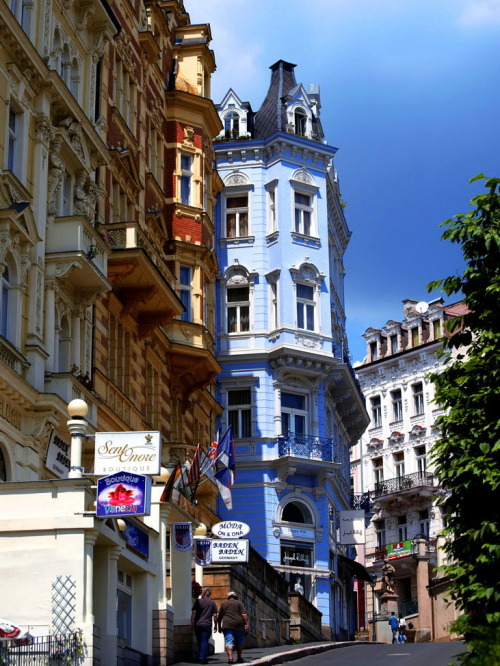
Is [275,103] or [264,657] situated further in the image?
[275,103]

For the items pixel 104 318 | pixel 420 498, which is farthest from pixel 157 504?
pixel 420 498

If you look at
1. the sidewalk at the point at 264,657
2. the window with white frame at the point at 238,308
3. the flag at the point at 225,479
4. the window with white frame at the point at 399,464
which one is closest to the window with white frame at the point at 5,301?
the sidewalk at the point at 264,657

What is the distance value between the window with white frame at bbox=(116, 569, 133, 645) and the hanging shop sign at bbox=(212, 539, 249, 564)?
20.6 feet

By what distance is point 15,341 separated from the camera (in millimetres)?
27406

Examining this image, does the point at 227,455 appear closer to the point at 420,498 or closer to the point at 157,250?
the point at 157,250

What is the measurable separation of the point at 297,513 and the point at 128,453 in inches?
1240

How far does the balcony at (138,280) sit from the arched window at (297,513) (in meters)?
17.0

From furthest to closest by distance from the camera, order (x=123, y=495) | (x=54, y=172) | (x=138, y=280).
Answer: (x=138, y=280) < (x=54, y=172) < (x=123, y=495)

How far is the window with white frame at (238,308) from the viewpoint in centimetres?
5645

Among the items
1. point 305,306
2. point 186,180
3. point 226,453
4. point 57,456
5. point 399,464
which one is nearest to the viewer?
point 57,456

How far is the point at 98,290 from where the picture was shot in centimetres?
3161

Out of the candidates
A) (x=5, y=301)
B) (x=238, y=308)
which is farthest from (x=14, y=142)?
(x=238, y=308)

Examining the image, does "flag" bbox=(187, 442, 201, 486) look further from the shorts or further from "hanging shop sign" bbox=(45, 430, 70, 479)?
the shorts

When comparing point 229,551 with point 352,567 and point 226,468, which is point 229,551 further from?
point 352,567
